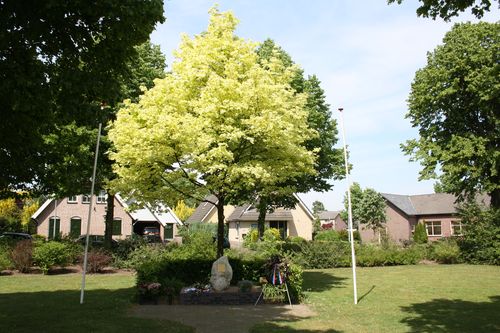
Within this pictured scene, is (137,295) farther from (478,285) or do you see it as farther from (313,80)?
(313,80)

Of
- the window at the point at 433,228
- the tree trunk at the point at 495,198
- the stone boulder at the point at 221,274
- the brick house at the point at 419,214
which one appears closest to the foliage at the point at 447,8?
the stone boulder at the point at 221,274

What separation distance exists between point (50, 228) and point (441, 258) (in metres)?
34.8

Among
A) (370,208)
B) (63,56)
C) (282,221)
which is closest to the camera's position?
(63,56)

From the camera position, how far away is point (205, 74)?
1495 cm

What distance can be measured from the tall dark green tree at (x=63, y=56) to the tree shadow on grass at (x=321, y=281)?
1158cm

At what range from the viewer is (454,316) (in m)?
11.3

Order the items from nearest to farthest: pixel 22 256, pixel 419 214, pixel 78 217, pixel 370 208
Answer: pixel 22 256, pixel 78 217, pixel 370 208, pixel 419 214

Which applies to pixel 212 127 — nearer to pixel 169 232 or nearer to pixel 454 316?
pixel 454 316

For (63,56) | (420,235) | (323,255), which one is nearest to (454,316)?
(63,56)

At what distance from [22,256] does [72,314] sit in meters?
11.5

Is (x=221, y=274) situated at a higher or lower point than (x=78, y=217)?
lower

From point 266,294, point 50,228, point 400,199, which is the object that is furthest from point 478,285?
point 400,199

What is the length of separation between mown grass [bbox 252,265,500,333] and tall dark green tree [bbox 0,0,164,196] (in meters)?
6.47

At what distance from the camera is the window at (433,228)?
54406mm
